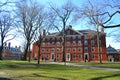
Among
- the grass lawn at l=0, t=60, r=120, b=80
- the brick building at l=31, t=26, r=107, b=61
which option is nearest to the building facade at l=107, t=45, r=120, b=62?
the brick building at l=31, t=26, r=107, b=61

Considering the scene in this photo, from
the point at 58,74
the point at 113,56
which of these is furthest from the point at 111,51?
the point at 58,74

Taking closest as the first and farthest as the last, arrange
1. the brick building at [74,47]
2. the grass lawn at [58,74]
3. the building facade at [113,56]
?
the grass lawn at [58,74] < the building facade at [113,56] < the brick building at [74,47]

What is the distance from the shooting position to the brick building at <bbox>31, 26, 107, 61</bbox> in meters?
84.8

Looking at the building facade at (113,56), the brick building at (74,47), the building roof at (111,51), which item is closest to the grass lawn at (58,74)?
the building facade at (113,56)

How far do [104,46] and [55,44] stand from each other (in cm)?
1905

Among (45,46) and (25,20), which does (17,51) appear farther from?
(25,20)

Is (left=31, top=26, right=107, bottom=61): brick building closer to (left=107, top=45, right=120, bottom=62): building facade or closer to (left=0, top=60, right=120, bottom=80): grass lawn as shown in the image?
(left=107, top=45, right=120, bottom=62): building facade

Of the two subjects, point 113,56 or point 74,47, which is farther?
point 74,47

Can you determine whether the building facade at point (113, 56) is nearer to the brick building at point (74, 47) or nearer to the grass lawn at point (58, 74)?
the brick building at point (74, 47)

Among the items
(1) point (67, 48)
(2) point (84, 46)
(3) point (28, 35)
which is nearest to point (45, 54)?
(1) point (67, 48)

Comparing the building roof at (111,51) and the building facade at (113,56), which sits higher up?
the building roof at (111,51)

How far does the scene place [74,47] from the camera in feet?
290

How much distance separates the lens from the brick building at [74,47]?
278 ft

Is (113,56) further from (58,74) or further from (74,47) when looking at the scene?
(58,74)
